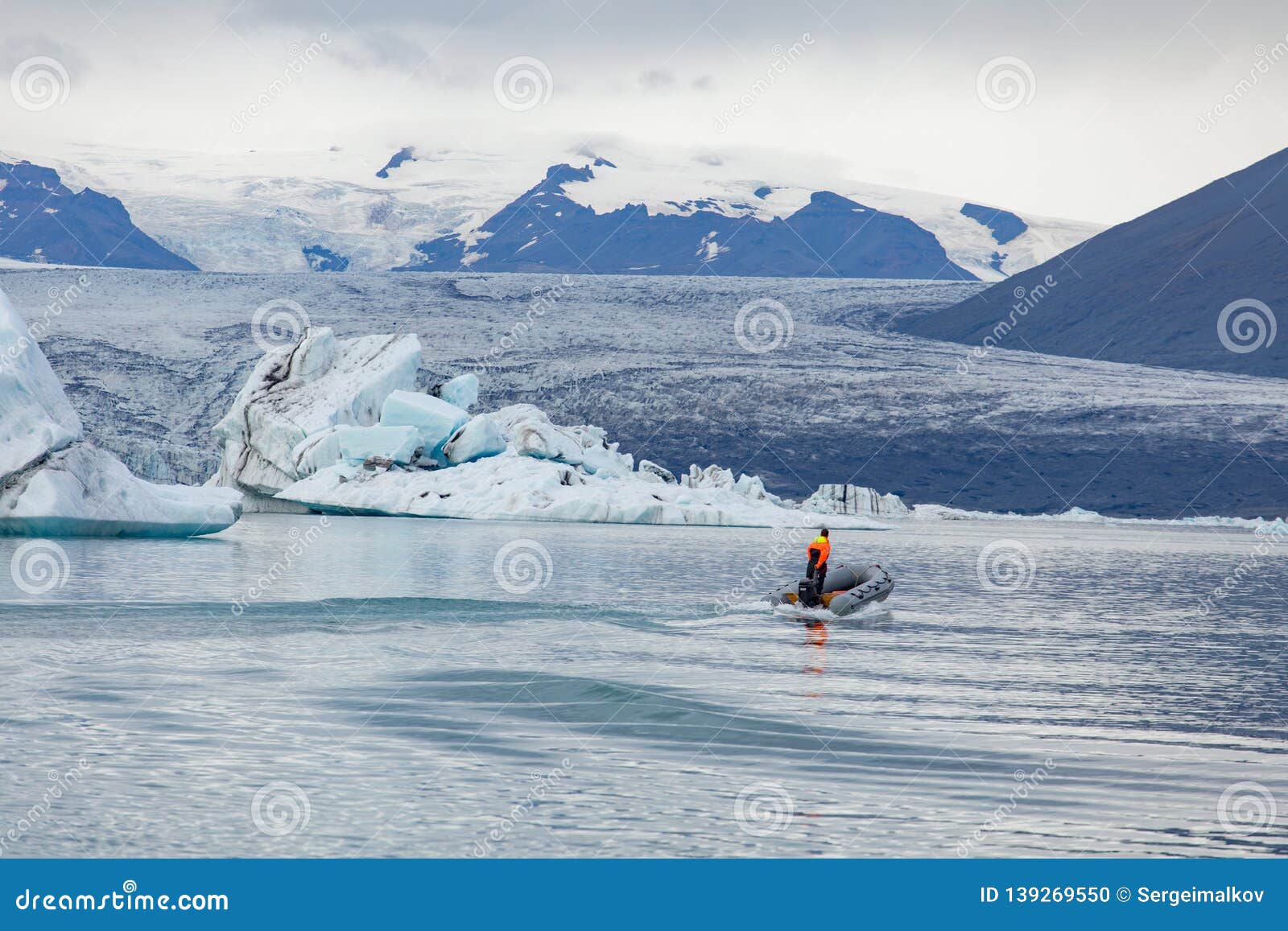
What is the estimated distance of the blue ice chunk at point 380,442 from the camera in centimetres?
3803

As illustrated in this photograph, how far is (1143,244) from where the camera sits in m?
121

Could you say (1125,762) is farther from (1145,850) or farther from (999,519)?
(999,519)

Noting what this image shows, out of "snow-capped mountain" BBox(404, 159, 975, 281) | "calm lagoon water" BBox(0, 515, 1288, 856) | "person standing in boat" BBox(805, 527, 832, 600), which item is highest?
"snow-capped mountain" BBox(404, 159, 975, 281)

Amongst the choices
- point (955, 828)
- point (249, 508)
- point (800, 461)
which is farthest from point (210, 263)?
point (955, 828)

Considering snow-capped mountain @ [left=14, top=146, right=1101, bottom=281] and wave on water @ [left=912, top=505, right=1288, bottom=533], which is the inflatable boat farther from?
snow-capped mountain @ [left=14, top=146, right=1101, bottom=281]

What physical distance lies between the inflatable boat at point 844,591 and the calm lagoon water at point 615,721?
0.28m

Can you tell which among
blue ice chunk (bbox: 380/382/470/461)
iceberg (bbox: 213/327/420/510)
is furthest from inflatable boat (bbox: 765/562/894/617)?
iceberg (bbox: 213/327/420/510)

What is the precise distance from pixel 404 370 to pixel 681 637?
1142 inches

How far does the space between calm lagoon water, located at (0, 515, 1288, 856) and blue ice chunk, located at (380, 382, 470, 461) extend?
1841 cm

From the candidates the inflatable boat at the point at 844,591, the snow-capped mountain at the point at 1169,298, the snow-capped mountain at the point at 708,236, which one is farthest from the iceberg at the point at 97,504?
the snow-capped mountain at the point at 708,236

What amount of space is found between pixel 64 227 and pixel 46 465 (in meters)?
138

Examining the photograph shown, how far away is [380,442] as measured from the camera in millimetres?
38219

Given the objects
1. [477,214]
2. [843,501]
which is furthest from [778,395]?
[477,214]

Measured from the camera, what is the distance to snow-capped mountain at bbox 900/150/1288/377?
99.9 meters
